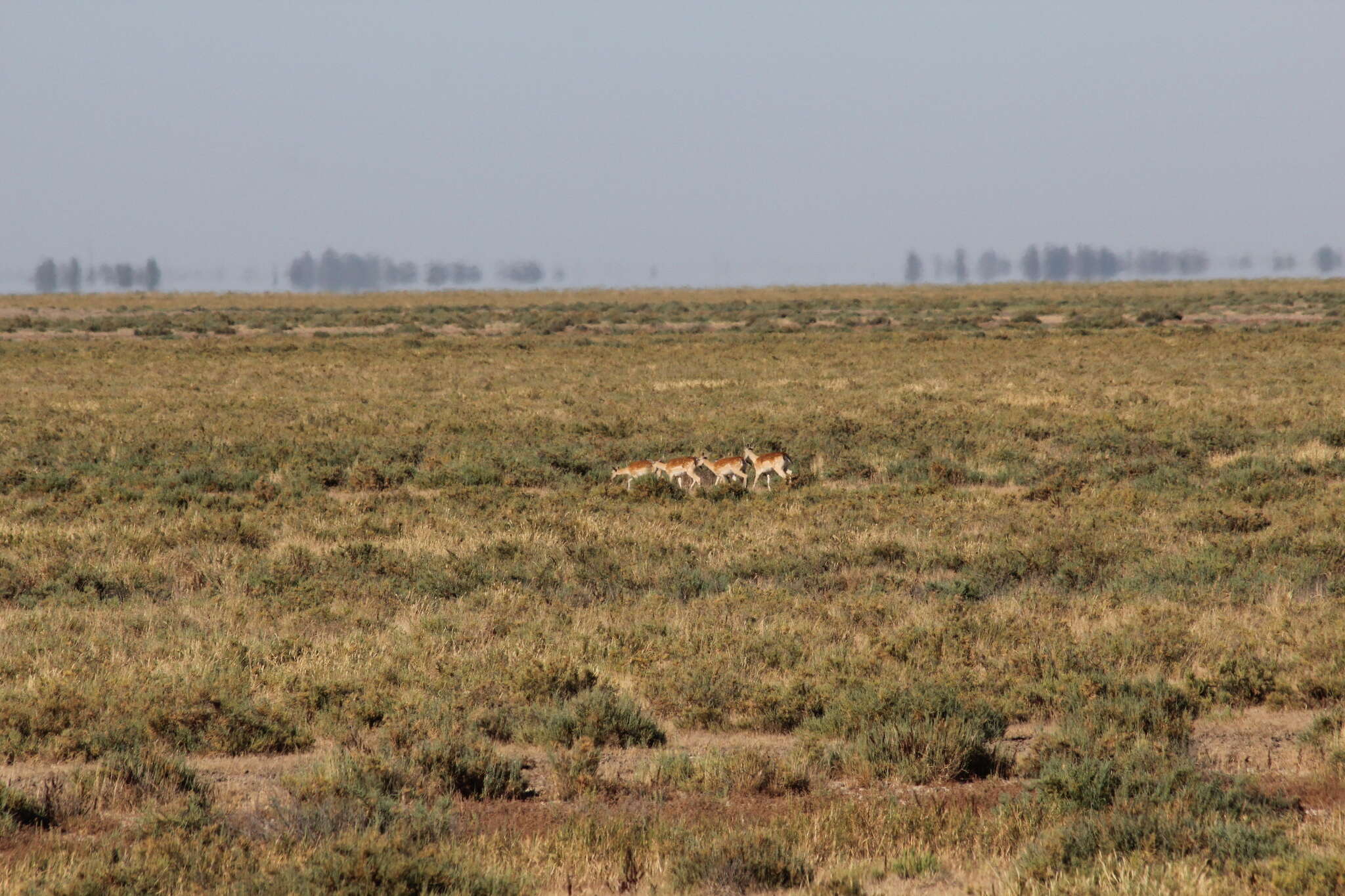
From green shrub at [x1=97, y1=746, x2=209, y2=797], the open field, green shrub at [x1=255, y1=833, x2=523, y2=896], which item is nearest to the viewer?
green shrub at [x1=255, y1=833, x2=523, y2=896]

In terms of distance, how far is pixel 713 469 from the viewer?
17078 mm

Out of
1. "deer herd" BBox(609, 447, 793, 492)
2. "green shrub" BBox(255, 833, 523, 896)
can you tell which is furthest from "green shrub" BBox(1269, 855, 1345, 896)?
"deer herd" BBox(609, 447, 793, 492)

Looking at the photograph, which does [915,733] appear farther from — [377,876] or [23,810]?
[23,810]

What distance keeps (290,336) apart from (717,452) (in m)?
37.9

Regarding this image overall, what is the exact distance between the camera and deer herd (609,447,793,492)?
1680cm

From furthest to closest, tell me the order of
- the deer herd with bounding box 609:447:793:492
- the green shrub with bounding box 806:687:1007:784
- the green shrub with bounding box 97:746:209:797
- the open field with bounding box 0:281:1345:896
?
the deer herd with bounding box 609:447:793:492 → the green shrub with bounding box 806:687:1007:784 → the green shrub with bounding box 97:746:209:797 → the open field with bounding box 0:281:1345:896

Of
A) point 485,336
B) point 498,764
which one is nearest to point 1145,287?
point 485,336

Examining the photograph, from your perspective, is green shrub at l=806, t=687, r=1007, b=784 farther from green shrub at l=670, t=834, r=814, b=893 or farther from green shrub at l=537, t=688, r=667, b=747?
green shrub at l=670, t=834, r=814, b=893

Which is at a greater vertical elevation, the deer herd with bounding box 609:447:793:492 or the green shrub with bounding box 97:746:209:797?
the deer herd with bounding box 609:447:793:492

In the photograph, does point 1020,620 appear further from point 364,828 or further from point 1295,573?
point 364,828

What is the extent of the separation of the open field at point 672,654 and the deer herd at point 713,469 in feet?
1.19

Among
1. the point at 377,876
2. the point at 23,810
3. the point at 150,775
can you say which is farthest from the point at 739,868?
the point at 23,810

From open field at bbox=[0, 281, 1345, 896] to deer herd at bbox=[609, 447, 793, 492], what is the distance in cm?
36

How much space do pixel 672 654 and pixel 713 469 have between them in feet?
26.5
